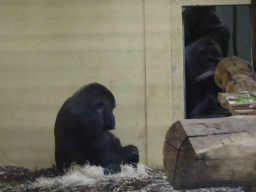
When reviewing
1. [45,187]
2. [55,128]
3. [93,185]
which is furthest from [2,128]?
[93,185]

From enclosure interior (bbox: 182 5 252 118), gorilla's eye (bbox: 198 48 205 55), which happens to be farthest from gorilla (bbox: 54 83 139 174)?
gorilla's eye (bbox: 198 48 205 55)

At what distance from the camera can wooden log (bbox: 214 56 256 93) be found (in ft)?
7.97

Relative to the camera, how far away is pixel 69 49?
3211mm

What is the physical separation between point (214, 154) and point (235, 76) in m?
1.57

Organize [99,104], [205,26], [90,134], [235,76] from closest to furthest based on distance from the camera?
[235,76] < [90,134] < [99,104] < [205,26]

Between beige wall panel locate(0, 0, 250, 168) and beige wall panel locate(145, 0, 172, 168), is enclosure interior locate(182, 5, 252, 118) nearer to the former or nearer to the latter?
beige wall panel locate(0, 0, 250, 168)

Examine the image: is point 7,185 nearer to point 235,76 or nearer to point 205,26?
point 235,76

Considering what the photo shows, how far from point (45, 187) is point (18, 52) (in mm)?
1352

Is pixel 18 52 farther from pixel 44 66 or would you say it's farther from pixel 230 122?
pixel 230 122

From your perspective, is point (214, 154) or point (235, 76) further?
point (235, 76)

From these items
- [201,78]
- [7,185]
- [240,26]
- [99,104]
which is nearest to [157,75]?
Answer: [201,78]

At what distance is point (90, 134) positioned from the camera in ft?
9.78

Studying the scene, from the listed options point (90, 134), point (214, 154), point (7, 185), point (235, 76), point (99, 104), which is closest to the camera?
point (214, 154)

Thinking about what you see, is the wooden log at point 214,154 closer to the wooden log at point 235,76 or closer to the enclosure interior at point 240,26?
the wooden log at point 235,76
